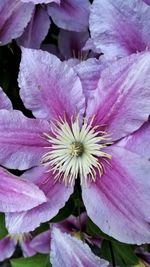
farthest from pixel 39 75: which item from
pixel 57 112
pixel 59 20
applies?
pixel 59 20

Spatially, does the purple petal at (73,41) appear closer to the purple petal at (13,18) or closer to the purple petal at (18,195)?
the purple petal at (13,18)

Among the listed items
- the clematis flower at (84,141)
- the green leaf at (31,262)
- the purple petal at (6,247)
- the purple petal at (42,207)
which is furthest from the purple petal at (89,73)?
the purple petal at (6,247)

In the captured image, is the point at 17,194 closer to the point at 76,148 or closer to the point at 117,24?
the point at 76,148

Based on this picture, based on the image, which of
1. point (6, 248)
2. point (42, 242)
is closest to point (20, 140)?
point (42, 242)

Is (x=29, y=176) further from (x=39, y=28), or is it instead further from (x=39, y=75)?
(x=39, y=28)

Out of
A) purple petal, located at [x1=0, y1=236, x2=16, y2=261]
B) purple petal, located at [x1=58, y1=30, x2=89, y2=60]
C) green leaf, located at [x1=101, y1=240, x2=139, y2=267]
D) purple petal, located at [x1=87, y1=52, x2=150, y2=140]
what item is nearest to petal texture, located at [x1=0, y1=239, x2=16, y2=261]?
purple petal, located at [x1=0, y1=236, x2=16, y2=261]

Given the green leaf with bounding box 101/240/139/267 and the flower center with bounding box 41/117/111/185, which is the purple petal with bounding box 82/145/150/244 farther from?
the green leaf with bounding box 101/240/139/267
